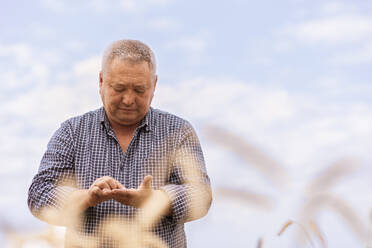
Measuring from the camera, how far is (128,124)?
200 centimetres

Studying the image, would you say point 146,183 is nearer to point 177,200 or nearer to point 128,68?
point 177,200

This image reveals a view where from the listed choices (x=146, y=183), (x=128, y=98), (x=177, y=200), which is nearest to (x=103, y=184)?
(x=146, y=183)

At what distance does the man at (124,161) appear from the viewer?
1746 mm

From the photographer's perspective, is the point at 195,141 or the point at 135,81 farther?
the point at 195,141

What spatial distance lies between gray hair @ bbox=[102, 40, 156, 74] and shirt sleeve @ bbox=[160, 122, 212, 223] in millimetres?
342

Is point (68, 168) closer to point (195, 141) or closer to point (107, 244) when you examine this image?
point (107, 244)

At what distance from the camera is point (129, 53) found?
72.1 inches

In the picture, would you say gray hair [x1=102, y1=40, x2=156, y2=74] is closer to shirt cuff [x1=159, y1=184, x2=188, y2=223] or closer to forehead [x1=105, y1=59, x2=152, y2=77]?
forehead [x1=105, y1=59, x2=152, y2=77]

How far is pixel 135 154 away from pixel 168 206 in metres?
→ 0.36

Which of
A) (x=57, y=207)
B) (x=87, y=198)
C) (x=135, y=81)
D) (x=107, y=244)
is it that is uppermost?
(x=135, y=81)

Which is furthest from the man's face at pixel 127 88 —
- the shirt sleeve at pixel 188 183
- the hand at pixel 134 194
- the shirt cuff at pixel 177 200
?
the hand at pixel 134 194

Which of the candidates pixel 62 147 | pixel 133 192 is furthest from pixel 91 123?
pixel 133 192

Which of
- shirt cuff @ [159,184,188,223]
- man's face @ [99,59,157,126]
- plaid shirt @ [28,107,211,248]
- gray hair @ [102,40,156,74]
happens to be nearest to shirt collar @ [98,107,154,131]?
plaid shirt @ [28,107,211,248]

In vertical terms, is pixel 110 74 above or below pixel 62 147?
above
